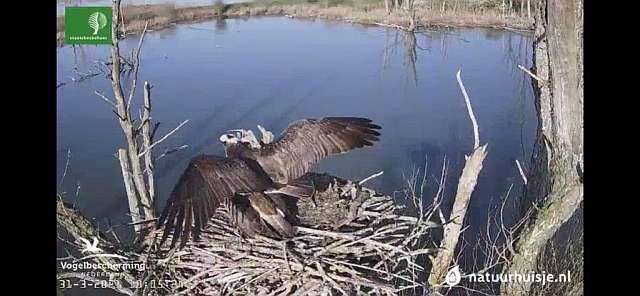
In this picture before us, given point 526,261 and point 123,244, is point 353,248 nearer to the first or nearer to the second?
point 526,261

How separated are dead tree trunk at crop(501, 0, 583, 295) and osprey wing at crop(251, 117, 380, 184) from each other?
23.5 inches

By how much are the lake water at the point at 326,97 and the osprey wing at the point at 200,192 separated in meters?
0.19

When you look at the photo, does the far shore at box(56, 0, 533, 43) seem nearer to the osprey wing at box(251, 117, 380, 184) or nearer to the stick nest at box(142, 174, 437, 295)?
the osprey wing at box(251, 117, 380, 184)

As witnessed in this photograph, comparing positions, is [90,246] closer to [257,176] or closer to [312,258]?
[257,176]

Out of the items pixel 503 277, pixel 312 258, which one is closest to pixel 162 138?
pixel 312 258

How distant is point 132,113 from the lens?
327 cm

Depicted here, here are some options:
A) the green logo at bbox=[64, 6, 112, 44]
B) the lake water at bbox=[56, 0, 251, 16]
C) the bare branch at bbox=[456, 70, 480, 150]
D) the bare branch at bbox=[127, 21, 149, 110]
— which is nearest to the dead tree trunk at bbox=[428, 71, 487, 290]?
the bare branch at bbox=[456, 70, 480, 150]

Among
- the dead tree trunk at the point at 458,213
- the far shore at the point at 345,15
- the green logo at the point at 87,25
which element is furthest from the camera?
the far shore at the point at 345,15

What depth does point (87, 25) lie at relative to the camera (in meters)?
3.17

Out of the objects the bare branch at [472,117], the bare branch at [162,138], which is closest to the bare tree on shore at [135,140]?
the bare branch at [162,138]

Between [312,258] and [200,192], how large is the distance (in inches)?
16.1

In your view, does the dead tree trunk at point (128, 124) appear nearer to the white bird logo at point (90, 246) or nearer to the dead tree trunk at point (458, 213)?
the white bird logo at point (90, 246)

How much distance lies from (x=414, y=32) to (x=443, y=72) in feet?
0.60

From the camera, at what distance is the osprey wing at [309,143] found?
3219 mm
